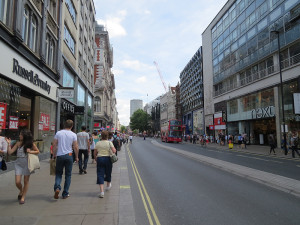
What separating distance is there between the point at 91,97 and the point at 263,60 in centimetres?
2452

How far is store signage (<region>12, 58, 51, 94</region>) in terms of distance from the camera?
940 centimetres

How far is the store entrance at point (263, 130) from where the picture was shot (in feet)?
89.8

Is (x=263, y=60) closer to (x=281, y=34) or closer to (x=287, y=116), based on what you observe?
(x=281, y=34)

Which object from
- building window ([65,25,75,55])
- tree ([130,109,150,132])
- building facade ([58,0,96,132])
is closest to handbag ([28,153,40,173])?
building facade ([58,0,96,132])

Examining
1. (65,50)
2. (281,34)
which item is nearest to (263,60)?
(281,34)

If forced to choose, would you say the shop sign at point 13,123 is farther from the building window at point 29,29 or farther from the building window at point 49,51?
the building window at point 49,51

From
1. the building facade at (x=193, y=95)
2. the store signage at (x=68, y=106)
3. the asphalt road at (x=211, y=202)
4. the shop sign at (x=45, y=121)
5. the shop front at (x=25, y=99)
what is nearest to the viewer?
the asphalt road at (x=211, y=202)

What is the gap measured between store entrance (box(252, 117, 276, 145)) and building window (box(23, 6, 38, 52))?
2734cm

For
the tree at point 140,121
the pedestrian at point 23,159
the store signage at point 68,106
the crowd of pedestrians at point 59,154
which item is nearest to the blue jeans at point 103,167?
the crowd of pedestrians at point 59,154

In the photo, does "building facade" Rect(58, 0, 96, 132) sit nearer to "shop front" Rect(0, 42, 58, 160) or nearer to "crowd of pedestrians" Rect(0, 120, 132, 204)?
"shop front" Rect(0, 42, 58, 160)

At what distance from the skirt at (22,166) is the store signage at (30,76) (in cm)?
575

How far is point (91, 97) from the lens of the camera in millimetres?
32312

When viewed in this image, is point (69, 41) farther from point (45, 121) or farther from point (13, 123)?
point (13, 123)

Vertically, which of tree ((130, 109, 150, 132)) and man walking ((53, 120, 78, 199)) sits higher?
tree ((130, 109, 150, 132))
